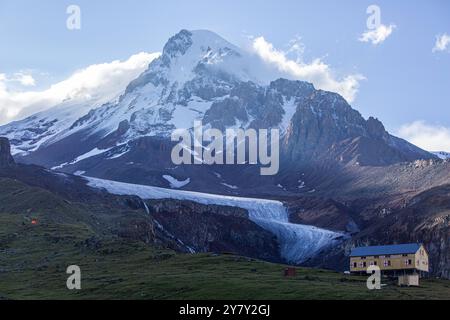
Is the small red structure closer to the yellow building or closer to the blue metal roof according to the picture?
the yellow building

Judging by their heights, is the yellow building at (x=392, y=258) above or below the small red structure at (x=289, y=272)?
above

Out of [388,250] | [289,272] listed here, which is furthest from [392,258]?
[289,272]

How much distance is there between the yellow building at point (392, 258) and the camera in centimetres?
17125

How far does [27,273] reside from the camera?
15825 cm

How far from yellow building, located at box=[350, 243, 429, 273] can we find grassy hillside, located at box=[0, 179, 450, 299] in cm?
1679

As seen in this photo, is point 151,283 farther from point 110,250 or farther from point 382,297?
point 110,250

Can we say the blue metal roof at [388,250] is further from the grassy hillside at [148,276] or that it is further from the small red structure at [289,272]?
the small red structure at [289,272]

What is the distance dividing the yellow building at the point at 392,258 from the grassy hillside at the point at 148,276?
16788mm

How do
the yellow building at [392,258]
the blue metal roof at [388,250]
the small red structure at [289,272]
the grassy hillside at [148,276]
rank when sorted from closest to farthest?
the grassy hillside at [148,276] < the small red structure at [289,272] < the yellow building at [392,258] < the blue metal roof at [388,250]

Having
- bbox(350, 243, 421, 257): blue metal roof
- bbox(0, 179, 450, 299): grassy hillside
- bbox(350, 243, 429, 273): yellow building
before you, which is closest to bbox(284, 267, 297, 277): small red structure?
bbox(0, 179, 450, 299): grassy hillside

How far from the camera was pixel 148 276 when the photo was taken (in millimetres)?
141875

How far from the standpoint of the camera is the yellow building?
17125cm

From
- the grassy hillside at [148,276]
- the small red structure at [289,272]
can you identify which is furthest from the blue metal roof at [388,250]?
the small red structure at [289,272]

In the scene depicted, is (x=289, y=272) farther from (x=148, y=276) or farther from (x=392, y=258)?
(x=392, y=258)
